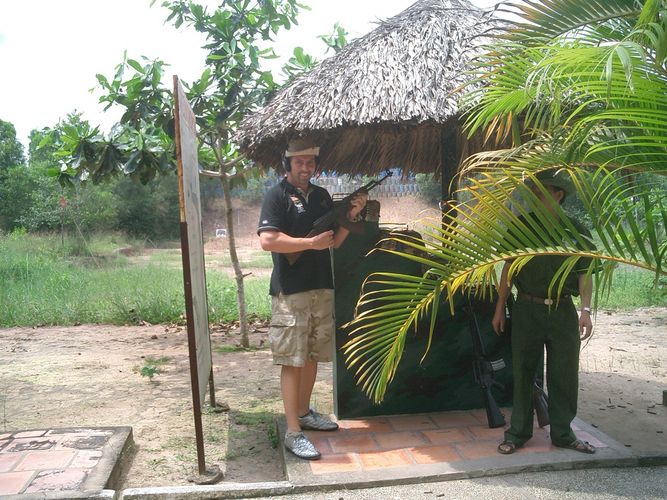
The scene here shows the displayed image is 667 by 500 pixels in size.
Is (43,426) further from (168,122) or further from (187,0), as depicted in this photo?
(187,0)

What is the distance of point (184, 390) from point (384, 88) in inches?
126

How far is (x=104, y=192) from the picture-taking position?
71.3 ft

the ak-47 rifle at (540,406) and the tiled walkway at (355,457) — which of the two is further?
the ak-47 rifle at (540,406)

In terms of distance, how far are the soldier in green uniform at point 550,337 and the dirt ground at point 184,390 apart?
26.8 inches

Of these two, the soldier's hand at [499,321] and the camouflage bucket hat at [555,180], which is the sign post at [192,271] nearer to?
the soldier's hand at [499,321]

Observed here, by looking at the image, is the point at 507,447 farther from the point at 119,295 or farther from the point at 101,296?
the point at 101,296

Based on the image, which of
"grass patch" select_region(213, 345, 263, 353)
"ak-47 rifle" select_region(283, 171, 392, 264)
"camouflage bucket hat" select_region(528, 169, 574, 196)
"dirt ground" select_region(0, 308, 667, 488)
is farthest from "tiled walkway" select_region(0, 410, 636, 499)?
"grass patch" select_region(213, 345, 263, 353)

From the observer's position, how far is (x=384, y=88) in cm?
421

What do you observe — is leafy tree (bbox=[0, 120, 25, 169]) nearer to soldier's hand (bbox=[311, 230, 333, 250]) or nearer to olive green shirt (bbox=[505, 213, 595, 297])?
soldier's hand (bbox=[311, 230, 333, 250])

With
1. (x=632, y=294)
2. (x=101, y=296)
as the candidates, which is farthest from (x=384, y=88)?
(x=632, y=294)

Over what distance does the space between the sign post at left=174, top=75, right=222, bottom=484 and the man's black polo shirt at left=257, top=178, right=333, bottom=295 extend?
0.47 m

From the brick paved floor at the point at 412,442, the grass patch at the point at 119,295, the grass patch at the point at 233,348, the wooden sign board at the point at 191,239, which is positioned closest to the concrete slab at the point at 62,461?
the wooden sign board at the point at 191,239

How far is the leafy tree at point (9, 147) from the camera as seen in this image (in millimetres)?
22078

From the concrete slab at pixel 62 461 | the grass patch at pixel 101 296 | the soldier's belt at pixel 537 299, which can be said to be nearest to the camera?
the concrete slab at pixel 62 461
